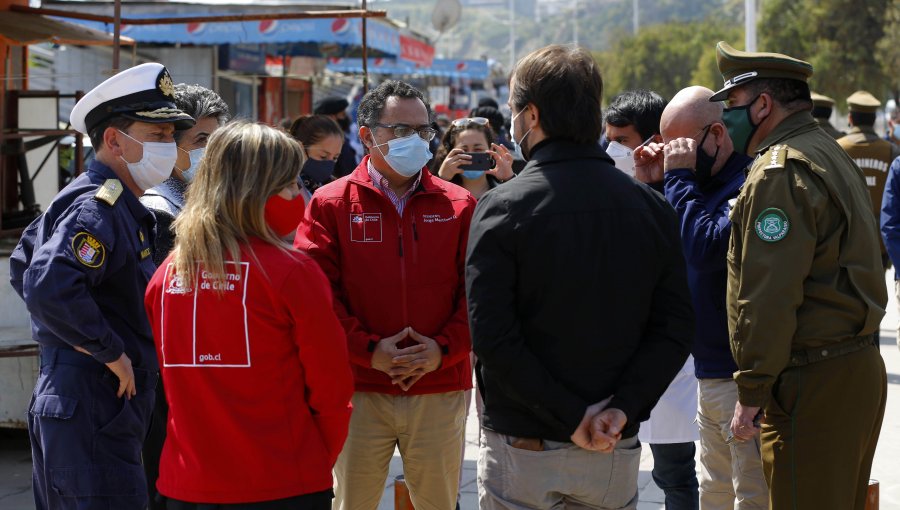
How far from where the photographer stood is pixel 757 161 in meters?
3.66

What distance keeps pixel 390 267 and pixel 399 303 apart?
14cm

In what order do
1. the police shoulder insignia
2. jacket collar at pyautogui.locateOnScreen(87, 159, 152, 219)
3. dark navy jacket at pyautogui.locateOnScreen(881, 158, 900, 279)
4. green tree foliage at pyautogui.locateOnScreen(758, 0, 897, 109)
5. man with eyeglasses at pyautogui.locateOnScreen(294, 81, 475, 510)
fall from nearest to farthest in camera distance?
the police shoulder insignia
jacket collar at pyautogui.locateOnScreen(87, 159, 152, 219)
man with eyeglasses at pyautogui.locateOnScreen(294, 81, 475, 510)
dark navy jacket at pyautogui.locateOnScreen(881, 158, 900, 279)
green tree foliage at pyautogui.locateOnScreen(758, 0, 897, 109)

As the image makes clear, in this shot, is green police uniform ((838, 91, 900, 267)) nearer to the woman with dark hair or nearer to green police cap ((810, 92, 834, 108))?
green police cap ((810, 92, 834, 108))

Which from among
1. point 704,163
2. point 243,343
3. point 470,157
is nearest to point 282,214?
point 243,343

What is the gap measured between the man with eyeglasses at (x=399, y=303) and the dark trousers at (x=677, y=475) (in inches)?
42.9

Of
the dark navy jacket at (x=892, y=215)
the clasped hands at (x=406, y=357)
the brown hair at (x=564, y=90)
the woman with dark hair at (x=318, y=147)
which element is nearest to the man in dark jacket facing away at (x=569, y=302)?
the brown hair at (x=564, y=90)

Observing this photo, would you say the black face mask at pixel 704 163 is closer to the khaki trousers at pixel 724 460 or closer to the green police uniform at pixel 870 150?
the khaki trousers at pixel 724 460

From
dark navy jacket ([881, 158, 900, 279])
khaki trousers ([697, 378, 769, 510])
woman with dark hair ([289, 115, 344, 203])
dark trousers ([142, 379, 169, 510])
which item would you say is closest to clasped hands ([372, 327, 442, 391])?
dark trousers ([142, 379, 169, 510])

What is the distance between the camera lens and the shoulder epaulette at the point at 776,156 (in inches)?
139

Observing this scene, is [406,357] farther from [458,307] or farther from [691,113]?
[691,113]

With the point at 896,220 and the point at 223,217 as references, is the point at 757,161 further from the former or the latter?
the point at 896,220

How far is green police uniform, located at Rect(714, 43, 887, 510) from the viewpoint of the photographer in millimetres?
3482

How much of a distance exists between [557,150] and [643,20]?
198956 millimetres

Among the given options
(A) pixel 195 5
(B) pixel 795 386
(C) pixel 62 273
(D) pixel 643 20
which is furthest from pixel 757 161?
(D) pixel 643 20
